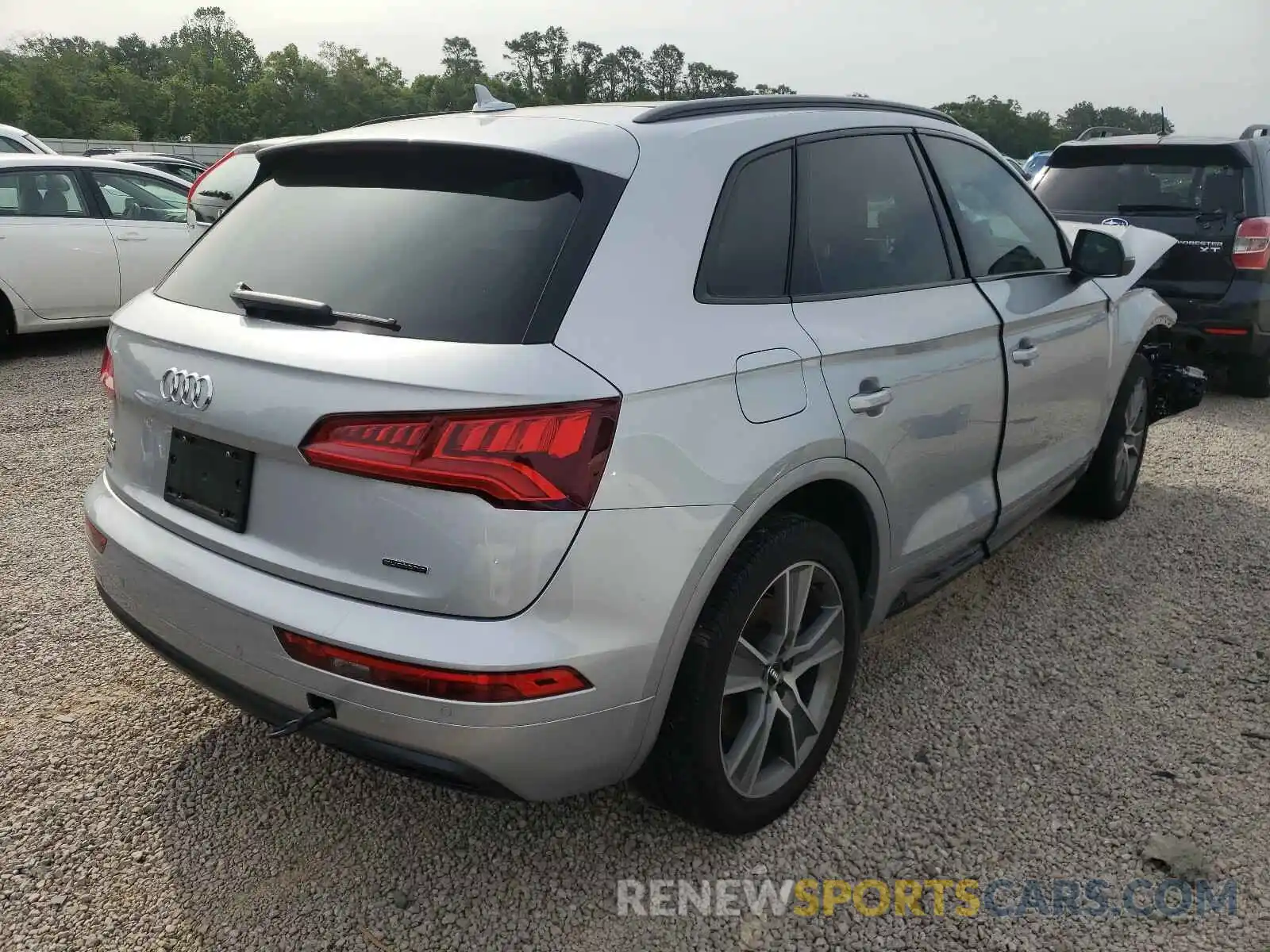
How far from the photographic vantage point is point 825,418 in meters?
2.29

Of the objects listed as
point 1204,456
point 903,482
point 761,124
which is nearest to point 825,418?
point 903,482

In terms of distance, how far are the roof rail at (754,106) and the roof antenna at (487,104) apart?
472 mm

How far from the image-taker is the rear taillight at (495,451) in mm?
1729

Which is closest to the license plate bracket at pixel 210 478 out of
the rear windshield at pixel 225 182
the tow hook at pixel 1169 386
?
the tow hook at pixel 1169 386

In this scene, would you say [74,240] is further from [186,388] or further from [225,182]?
[186,388]

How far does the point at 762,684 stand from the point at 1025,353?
62.8 inches

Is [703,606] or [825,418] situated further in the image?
[825,418]

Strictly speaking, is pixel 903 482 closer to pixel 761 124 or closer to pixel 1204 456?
pixel 761 124

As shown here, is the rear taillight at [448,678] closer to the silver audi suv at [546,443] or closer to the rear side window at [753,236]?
the silver audi suv at [546,443]

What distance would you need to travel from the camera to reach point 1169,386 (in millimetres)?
4816

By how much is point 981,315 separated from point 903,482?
68cm

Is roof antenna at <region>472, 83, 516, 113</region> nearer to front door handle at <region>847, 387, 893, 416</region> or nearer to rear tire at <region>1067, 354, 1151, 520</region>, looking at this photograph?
front door handle at <region>847, 387, 893, 416</region>

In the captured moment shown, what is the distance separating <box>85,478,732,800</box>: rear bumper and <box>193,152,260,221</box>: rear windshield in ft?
23.3

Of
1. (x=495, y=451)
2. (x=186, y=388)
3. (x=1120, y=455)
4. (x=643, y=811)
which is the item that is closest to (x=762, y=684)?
(x=643, y=811)
